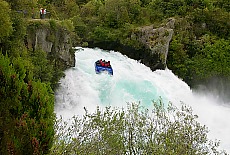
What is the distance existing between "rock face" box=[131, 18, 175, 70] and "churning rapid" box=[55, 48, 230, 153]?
4.86 ft

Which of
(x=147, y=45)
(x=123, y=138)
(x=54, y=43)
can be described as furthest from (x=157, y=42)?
(x=123, y=138)

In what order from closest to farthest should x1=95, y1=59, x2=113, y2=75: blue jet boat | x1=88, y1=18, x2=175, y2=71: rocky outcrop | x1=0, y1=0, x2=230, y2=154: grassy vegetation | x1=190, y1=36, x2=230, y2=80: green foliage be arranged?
x1=0, y1=0, x2=230, y2=154: grassy vegetation
x1=95, y1=59, x2=113, y2=75: blue jet boat
x1=88, y1=18, x2=175, y2=71: rocky outcrop
x1=190, y1=36, x2=230, y2=80: green foliage

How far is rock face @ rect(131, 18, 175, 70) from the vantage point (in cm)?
3145

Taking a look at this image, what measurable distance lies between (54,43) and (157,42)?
12014 mm

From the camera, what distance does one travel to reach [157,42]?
104 ft

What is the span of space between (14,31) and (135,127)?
949 cm

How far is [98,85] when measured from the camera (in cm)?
2341

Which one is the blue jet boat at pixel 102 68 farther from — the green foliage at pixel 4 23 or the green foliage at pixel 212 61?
the green foliage at pixel 212 61

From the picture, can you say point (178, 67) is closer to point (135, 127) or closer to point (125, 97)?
point (125, 97)

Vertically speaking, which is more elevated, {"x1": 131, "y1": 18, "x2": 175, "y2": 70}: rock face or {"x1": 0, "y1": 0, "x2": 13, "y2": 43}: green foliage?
{"x1": 0, "y1": 0, "x2": 13, "y2": 43}: green foliage

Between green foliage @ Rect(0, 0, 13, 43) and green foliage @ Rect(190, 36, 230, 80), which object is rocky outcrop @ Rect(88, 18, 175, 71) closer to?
green foliage @ Rect(190, 36, 230, 80)

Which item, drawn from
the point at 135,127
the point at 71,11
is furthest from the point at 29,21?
the point at 71,11

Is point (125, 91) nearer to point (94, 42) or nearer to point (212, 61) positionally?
point (94, 42)

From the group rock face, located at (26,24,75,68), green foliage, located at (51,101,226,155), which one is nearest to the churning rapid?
rock face, located at (26,24,75,68)
